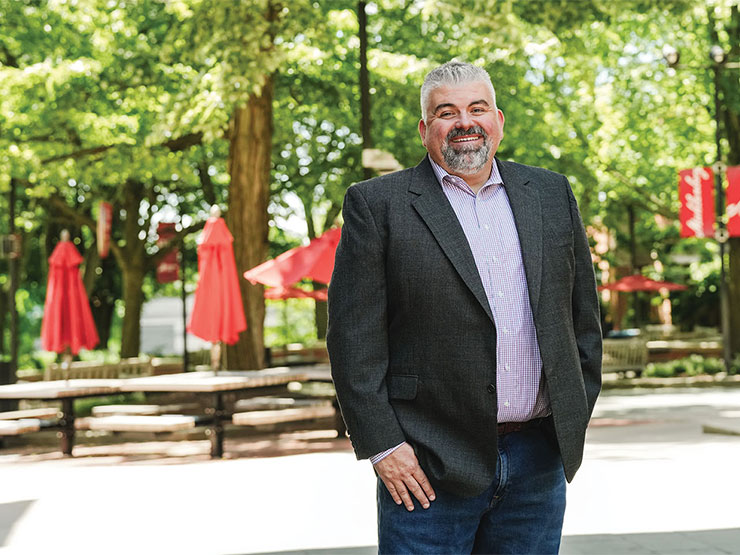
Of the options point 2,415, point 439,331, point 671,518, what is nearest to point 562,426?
point 439,331

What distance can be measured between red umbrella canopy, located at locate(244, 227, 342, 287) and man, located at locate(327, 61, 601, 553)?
36.2 ft

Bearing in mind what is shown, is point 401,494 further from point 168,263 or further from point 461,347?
point 168,263

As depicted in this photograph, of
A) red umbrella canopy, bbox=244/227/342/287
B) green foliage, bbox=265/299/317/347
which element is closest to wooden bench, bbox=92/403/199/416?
red umbrella canopy, bbox=244/227/342/287

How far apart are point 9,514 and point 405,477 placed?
267 inches

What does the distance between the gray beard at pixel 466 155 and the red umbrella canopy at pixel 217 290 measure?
428 inches

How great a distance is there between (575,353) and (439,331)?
40cm

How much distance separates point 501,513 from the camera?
3.01 metres

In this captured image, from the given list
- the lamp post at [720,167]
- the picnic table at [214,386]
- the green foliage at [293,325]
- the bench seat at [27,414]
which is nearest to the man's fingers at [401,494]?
the picnic table at [214,386]

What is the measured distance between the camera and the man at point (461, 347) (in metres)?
2.89

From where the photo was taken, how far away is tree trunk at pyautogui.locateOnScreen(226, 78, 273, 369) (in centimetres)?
1647

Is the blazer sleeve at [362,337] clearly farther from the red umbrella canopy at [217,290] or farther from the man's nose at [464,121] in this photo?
the red umbrella canopy at [217,290]

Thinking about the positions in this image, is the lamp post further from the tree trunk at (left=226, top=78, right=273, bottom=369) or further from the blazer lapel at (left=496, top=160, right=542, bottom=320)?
the blazer lapel at (left=496, top=160, right=542, bottom=320)

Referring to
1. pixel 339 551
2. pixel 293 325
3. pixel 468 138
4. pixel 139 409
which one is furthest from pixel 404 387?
pixel 293 325

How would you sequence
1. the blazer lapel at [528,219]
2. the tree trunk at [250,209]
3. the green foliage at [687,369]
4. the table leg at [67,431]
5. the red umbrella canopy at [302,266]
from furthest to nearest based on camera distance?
the green foliage at [687,369], the tree trunk at [250,209], the red umbrella canopy at [302,266], the table leg at [67,431], the blazer lapel at [528,219]
